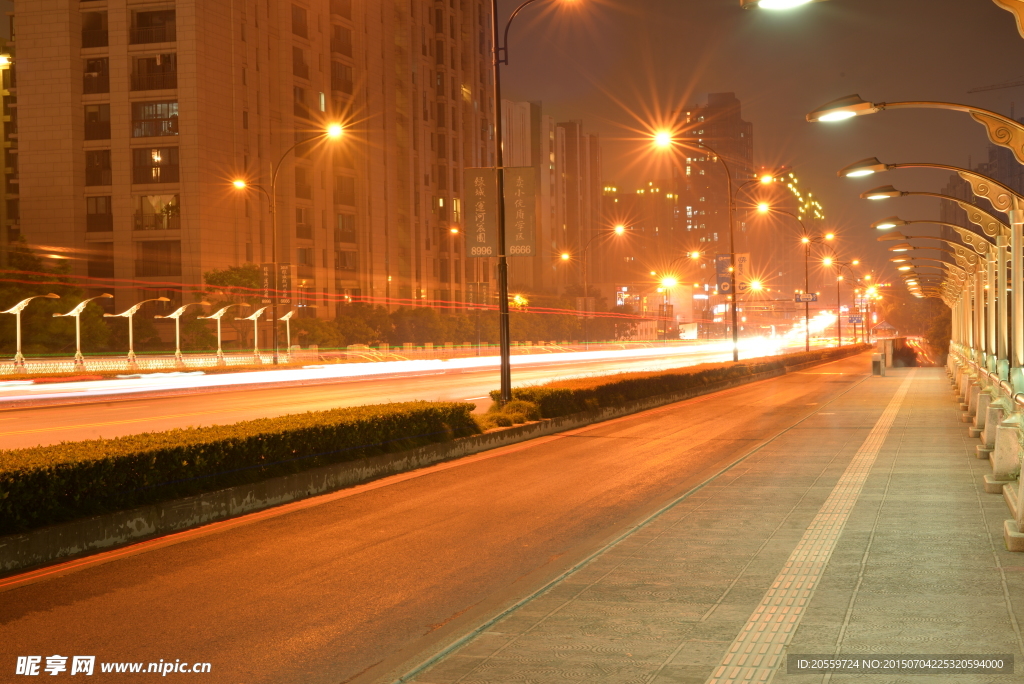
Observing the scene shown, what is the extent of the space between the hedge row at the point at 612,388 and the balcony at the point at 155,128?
38.2 meters

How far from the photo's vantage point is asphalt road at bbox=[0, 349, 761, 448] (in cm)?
1942

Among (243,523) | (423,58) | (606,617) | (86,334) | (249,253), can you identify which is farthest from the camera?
(423,58)

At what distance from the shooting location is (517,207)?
1956 centimetres

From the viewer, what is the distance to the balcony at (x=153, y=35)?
57.3 metres

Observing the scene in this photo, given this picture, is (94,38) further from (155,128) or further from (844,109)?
(844,109)

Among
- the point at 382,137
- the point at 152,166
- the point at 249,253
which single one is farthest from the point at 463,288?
the point at 152,166

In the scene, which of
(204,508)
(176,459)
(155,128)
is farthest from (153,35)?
(204,508)

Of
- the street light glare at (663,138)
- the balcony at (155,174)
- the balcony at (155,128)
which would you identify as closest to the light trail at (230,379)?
the street light glare at (663,138)

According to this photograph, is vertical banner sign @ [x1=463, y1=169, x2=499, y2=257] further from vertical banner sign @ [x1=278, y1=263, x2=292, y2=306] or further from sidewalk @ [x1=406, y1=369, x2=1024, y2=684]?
vertical banner sign @ [x1=278, y1=263, x2=292, y2=306]

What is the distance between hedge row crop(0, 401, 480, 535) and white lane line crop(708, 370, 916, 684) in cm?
633

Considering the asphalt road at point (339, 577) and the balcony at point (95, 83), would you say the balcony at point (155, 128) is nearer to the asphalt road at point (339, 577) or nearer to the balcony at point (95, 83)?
the balcony at point (95, 83)

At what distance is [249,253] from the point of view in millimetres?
61938

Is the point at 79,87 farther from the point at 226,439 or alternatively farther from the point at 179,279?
the point at 226,439

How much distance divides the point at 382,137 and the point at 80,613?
75.1 m
